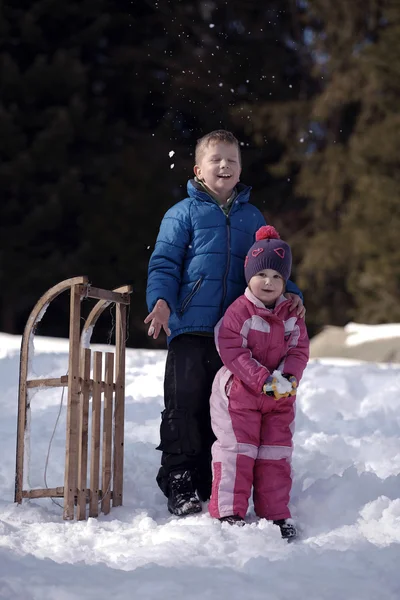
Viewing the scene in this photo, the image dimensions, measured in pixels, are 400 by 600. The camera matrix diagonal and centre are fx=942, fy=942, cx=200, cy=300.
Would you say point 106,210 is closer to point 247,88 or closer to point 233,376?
point 247,88

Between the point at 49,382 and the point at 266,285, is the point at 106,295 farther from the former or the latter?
the point at 266,285

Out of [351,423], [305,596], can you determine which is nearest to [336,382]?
[351,423]

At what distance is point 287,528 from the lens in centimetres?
367

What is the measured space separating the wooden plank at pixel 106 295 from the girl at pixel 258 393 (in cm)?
49

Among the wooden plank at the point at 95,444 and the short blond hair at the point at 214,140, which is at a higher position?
the short blond hair at the point at 214,140

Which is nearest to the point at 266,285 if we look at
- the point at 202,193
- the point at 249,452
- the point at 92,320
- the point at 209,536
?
the point at 202,193

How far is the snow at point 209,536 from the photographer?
2859mm

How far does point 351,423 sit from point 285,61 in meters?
13.2

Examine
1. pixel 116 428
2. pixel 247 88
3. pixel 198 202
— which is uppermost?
pixel 247 88

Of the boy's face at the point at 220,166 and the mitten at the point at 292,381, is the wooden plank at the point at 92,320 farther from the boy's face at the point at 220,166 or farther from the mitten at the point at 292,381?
the mitten at the point at 292,381

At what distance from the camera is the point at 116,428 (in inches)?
165

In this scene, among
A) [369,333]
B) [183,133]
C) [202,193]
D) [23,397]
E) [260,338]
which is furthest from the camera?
[183,133]

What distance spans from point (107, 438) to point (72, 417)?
341 millimetres

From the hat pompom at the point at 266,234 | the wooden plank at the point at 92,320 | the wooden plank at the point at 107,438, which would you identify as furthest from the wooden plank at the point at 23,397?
the hat pompom at the point at 266,234
